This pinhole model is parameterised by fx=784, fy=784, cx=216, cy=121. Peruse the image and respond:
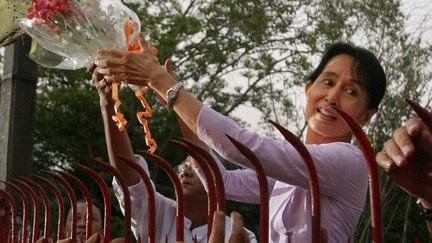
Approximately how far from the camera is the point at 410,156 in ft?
A: 3.52

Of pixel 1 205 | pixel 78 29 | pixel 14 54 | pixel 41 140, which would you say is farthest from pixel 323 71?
pixel 41 140

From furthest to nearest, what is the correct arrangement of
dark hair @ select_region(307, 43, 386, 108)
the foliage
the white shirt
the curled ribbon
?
the foliage → the white shirt → the curled ribbon → dark hair @ select_region(307, 43, 386, 108)

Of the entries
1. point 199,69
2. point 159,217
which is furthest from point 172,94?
point 199,69

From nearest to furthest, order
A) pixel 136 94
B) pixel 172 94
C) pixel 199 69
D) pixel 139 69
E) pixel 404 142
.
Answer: pixel 404 142, pixel 172 94, pixel 139 69, pixel 136 94, pixel 199 69

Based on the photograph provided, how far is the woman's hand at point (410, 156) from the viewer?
1072 mm

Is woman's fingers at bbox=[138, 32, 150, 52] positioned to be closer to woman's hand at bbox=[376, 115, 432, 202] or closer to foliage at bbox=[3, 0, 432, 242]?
woman's hand at bbox=[376, 115, 432, 202]

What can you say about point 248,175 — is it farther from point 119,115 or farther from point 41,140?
point 41,140

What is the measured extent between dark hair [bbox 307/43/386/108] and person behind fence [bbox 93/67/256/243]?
60 cm

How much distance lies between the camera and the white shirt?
2.89 meters

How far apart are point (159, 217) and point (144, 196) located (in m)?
0.39

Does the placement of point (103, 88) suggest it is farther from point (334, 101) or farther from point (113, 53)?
point (334, 101)

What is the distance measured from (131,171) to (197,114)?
975 mm

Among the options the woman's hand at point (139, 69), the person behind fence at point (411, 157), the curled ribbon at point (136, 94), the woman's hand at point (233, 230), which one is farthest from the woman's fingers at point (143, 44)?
the person behind fence at point (411, 157)

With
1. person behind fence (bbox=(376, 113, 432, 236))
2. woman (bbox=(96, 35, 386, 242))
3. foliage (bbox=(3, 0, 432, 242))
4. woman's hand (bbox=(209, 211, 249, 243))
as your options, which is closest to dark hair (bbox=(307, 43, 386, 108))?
woman (bbox=(96, 35, 386, 242))
